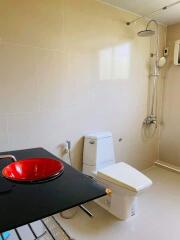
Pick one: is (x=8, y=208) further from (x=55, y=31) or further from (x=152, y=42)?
(x=152, y=42)

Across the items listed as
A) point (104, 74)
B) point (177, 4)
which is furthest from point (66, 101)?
point (177, 4)

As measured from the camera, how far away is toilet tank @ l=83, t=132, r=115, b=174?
7.04 ft

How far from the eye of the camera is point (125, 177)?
1867 millimetres

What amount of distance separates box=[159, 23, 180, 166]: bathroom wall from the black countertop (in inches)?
95.5

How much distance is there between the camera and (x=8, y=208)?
2.48 feet

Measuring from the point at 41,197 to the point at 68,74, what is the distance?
142 cm

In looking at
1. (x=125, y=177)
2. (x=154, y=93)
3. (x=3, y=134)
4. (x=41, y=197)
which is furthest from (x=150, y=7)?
(x=41, y=197)

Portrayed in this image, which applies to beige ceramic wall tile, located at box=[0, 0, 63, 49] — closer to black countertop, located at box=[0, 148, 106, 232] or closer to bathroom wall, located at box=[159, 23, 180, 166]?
black countertop, located at box=[0, 148, 106, 232]

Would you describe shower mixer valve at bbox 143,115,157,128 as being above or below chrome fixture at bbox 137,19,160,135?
below

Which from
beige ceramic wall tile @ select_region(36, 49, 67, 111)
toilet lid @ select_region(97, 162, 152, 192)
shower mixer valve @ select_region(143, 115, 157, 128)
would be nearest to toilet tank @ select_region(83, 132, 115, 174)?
toilet lid @ select_region(97, 162, 152, 192)

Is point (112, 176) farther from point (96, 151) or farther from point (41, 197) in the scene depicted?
point (41, 197)

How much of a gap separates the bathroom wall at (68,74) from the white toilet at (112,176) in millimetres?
144

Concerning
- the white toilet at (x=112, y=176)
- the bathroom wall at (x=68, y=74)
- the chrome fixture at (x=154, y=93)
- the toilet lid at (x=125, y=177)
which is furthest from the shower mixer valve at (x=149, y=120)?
the toilet lid at (x=125, y=177)

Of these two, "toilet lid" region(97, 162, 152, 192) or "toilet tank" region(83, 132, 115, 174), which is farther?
"toilet tank" region(83, 132, 115, 174)
